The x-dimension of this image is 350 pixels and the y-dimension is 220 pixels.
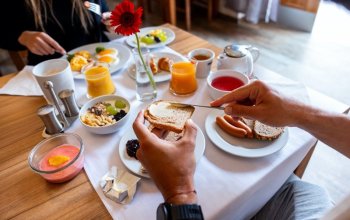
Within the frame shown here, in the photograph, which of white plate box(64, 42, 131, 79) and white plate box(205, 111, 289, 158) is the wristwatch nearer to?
white plate box(205, 111, 289, 158)

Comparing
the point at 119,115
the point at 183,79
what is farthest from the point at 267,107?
the point at 119,115

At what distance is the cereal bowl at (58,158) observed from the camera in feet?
2.30

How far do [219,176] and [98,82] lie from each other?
60cm

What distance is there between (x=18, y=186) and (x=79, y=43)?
1.05 m

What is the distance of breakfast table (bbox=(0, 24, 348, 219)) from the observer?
65 centimetres

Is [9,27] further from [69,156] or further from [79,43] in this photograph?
[69,156]

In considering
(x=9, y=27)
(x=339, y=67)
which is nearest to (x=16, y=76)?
(x=9, y=27)

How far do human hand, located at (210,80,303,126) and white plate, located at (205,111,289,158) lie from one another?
0.07 metres

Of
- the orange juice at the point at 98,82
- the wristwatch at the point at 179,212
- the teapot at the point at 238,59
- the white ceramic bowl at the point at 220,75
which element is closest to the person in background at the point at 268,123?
the wristwatch at the point at 179,212

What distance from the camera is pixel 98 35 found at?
5.18ft

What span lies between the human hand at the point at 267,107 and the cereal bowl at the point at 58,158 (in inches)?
19.2

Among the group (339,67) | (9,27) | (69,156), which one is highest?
(9,27)

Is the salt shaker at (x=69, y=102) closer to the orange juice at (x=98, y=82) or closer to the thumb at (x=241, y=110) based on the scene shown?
the orange juice at (x=98, y=82)

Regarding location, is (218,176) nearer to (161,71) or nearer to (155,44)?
(161,71)
